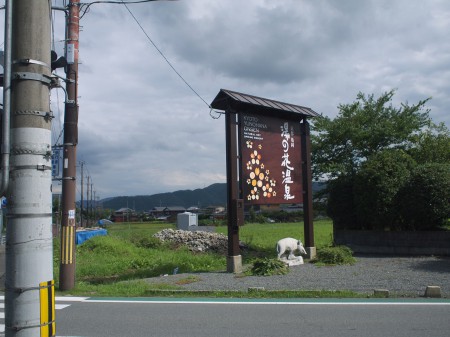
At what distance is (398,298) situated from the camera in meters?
9.54

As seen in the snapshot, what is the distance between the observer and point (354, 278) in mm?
11695

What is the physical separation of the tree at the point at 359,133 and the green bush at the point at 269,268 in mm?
9243

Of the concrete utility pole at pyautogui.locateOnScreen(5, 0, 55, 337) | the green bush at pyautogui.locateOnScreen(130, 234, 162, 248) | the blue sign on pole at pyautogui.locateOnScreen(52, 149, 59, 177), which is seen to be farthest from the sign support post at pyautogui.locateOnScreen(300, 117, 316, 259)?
the concrete utility pole at pyautogui.locateOnScreen(5, 0, 55, 337)

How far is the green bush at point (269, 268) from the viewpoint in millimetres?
12504

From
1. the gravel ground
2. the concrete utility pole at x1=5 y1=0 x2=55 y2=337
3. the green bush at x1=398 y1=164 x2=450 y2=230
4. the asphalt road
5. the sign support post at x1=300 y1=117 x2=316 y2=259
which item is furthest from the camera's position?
the sign support post at x1=300 y1=117 x2=316 y2=259

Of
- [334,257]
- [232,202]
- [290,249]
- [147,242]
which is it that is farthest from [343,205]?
[147,242]

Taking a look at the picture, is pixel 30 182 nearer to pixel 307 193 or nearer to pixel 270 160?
pixel 270 160

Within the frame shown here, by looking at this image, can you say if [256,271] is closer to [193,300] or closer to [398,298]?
[193,300]

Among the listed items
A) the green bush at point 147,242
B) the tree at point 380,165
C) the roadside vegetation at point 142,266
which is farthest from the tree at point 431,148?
the green bush at point 147,242

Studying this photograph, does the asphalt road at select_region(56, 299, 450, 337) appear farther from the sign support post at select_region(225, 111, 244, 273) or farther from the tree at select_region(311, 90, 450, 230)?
the tree at select_region(311, 90, 450, 230)

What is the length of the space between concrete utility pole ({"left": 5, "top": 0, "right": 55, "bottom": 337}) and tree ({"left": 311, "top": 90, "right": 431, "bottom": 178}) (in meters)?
18.9

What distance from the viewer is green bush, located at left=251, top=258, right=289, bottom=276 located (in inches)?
492

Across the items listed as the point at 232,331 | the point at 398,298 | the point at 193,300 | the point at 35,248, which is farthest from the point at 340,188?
the point at 35,248

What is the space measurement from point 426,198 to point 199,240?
38.2ft
